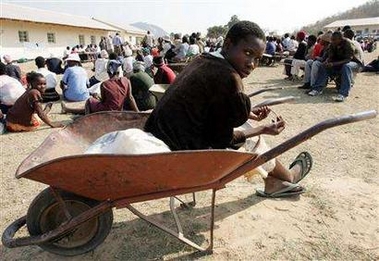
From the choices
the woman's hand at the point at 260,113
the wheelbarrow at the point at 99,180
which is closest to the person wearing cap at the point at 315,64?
the woman's hand at the point at 260,113

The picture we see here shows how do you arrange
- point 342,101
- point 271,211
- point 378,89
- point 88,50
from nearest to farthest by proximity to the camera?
point 271,211, point 342,101, point 378,89, point 88,50

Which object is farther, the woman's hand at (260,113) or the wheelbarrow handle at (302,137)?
the woman's hand at (260,113)

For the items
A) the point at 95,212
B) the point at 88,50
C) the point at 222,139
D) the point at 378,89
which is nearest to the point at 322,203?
the point at 222,139

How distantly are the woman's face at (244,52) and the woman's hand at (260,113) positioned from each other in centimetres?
65

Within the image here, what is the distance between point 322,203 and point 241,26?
1.93m

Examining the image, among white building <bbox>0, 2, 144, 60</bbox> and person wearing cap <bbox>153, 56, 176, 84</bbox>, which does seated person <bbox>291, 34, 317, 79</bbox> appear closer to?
person wearing cap <bbox>153, 56, 176, 84</bbox>

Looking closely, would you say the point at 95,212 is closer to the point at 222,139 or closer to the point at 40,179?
the point at 40,179

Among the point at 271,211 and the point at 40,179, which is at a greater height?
the point at 40,179

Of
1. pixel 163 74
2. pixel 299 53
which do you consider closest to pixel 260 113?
pixel 163 74

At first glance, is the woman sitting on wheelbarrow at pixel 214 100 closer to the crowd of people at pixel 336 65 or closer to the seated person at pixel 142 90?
the seated person at pixel 142 90

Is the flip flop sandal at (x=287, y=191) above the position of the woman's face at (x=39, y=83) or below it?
below

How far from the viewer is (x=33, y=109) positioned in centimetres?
614

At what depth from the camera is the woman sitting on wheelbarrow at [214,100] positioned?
2373 millimetres

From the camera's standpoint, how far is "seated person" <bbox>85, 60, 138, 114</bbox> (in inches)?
229
